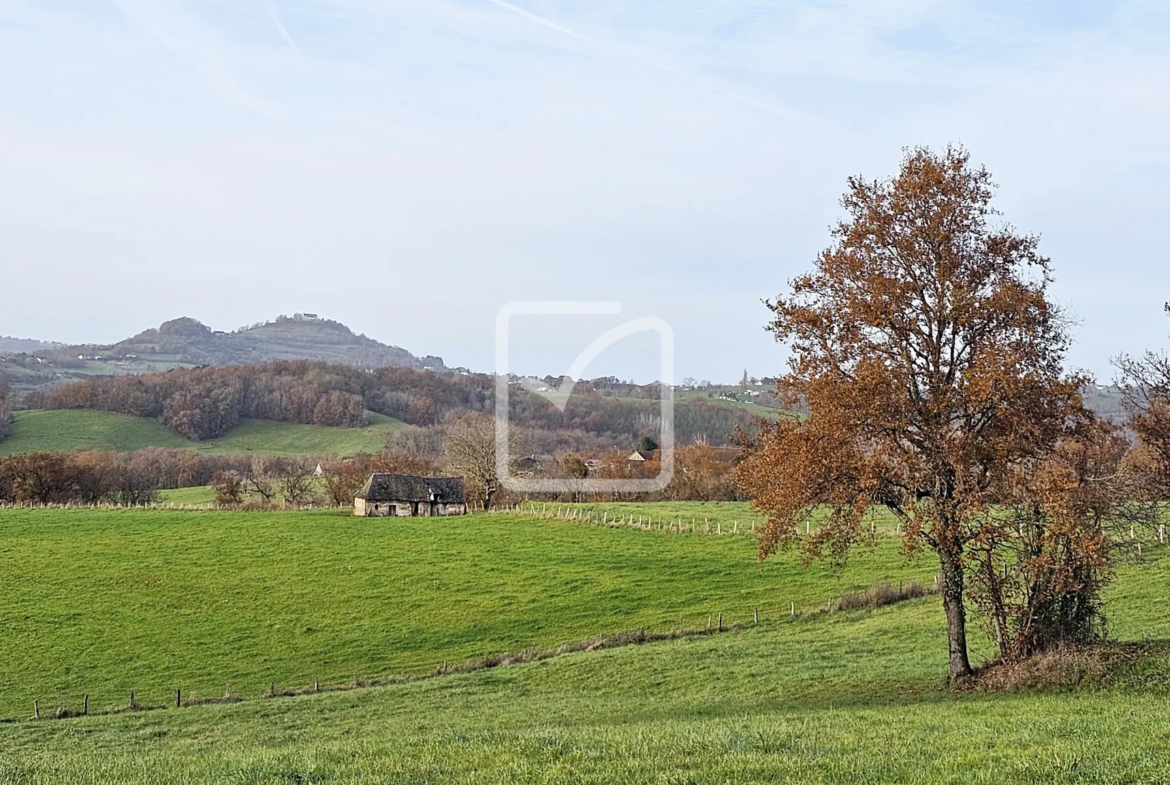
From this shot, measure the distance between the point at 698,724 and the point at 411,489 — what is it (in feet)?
209

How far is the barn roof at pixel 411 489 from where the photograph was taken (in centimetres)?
7362

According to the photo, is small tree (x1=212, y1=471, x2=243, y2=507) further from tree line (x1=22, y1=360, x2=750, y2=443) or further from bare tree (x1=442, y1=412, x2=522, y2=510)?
tree line (x1=22, y1=360, x2=750, y2=443)

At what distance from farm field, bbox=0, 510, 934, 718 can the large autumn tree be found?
1555 cm

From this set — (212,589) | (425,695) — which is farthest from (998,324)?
(212,589)

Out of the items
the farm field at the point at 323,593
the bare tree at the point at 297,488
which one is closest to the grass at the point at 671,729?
the farm field at the point at 323,593

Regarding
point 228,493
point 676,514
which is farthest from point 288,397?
point 676,514

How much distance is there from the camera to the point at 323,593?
142 feet

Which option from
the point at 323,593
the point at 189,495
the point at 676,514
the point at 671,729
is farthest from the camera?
the point at 189,495

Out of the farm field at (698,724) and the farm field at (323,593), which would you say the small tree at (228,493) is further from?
the farm field at (698,724)

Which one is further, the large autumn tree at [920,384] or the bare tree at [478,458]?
the bare tree at [478,458]

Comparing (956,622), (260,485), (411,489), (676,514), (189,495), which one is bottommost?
(189,495)

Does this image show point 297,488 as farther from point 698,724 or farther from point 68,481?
point 698,724

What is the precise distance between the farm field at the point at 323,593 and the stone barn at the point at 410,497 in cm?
1267

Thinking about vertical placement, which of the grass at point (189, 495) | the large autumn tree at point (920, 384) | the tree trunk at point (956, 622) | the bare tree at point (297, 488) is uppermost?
the large autumn tree at point (920, 384)
